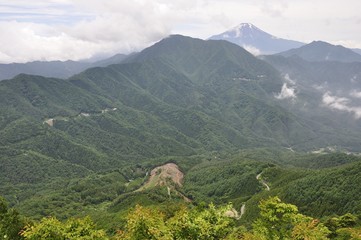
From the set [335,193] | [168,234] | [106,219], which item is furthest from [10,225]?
[335,193]

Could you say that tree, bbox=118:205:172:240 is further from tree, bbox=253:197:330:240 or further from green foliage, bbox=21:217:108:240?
tree, bbox=253:197:330:240

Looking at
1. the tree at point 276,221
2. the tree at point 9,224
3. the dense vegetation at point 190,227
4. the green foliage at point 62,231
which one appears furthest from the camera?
the tree at point 9,224

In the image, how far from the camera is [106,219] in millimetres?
189750

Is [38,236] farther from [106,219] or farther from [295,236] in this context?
[106,219]

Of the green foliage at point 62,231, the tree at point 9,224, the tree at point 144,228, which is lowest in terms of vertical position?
the tree at point 9,224

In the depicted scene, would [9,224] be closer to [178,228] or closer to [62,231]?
[62,231]

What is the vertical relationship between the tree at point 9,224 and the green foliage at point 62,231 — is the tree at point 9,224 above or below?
below

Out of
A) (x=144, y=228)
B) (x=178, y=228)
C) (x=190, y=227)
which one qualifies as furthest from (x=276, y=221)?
(x=144, y=228)

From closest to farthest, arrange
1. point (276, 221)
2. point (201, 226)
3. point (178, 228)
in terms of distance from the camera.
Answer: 1. point (201, 226)
2. point (178, 228)
3. point (276, 221)

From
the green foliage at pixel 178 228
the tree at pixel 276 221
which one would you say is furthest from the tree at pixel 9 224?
the tree at pixel 276 221

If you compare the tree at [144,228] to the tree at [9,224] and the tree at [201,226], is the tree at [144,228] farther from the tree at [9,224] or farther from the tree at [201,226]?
the tree at [9,224]

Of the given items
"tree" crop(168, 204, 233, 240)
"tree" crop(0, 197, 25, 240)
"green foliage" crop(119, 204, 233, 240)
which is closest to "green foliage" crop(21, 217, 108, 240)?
"green foliage" crop(119, 204, 233, 240)

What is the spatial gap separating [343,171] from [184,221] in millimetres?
171637

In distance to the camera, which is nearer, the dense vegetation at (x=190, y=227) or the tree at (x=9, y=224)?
the dense vegetation at (x=190, y=227)
